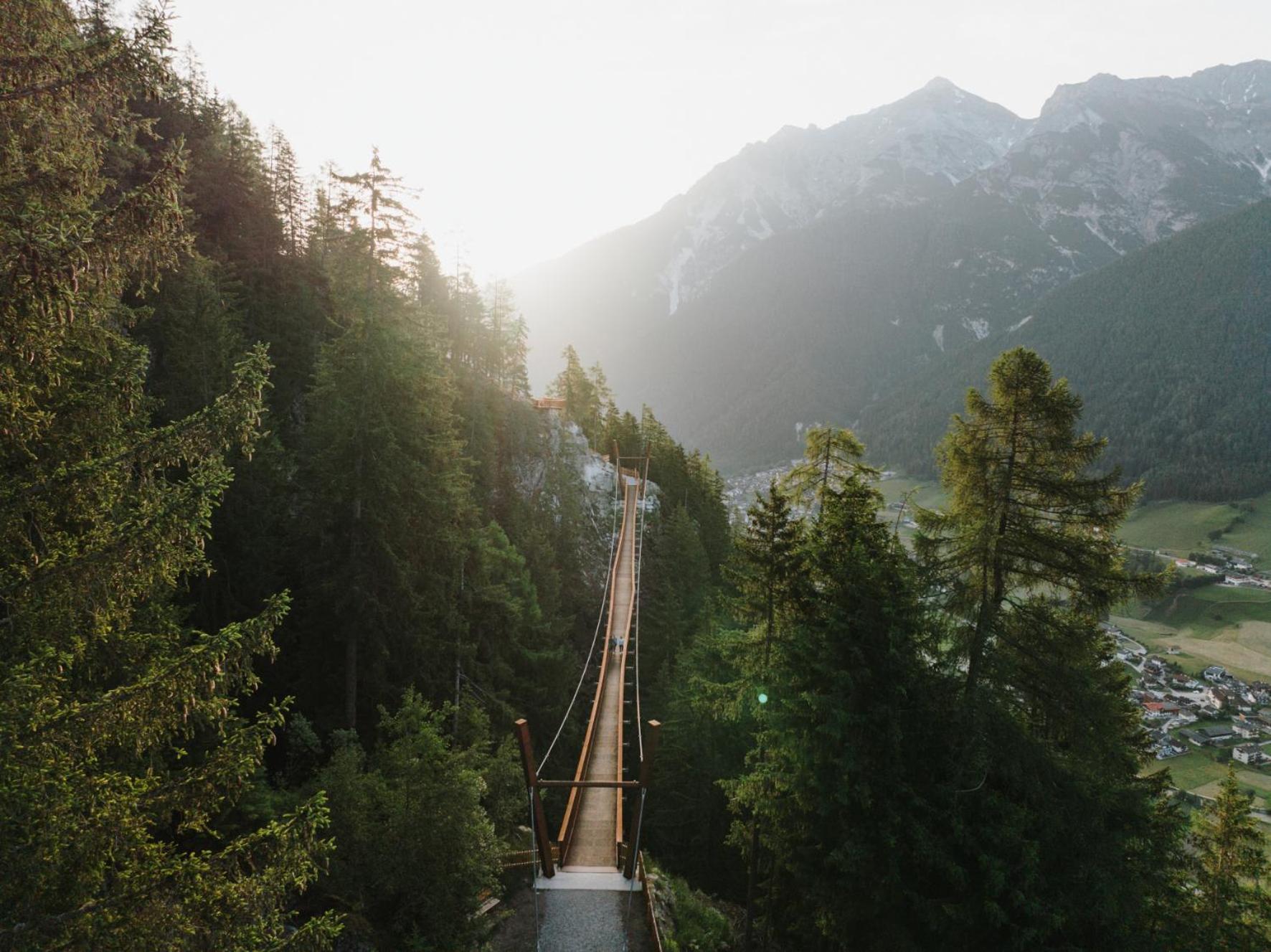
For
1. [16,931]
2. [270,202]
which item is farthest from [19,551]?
[270,202]

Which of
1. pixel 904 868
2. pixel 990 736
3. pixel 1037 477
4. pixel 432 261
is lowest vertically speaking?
pixel 904 868

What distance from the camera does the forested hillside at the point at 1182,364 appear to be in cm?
14450

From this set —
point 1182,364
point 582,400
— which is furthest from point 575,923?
point 1182,364

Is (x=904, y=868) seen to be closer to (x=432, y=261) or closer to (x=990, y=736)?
(x=990, y=736)

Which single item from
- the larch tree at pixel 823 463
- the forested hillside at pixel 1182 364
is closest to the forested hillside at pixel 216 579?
the larch tree at pixel 823 463

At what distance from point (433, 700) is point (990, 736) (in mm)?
13452

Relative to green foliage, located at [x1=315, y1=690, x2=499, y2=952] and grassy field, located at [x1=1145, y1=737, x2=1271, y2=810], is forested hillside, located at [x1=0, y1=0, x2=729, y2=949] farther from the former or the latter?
grassy field, located at [x1=1145, y1=737, x2=1271, y2=810]

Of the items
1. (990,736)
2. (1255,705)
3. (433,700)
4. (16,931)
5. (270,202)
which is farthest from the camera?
(1255,705)

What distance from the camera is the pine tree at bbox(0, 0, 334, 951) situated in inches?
172

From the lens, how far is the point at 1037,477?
11.0 metres

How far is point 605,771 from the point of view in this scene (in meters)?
15.8

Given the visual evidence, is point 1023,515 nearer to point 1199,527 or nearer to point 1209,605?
point 1209,605

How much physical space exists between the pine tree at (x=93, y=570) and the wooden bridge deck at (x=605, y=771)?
9.06 m

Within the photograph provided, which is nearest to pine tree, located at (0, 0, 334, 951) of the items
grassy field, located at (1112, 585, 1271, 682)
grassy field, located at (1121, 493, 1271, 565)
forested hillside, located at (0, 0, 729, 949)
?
forested hillside, located at (0, 0, 729, 949)
